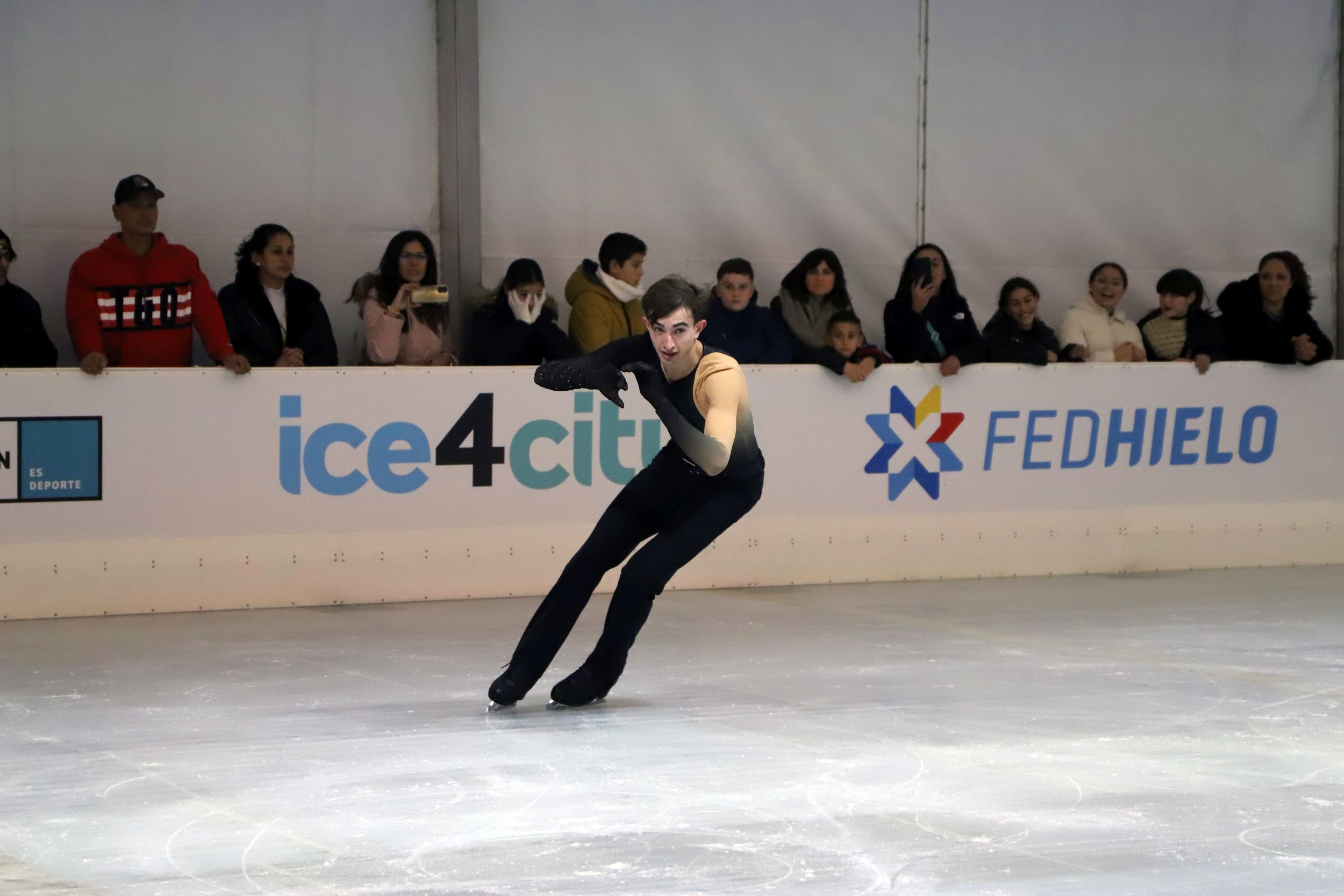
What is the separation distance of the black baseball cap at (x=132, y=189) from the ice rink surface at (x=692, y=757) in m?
2.05

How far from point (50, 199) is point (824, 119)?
457 cm

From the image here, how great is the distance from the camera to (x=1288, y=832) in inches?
149

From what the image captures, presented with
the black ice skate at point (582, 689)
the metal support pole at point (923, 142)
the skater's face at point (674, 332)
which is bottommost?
the black ice skate at point (582, 689)

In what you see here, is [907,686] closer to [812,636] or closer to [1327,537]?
[812,636]

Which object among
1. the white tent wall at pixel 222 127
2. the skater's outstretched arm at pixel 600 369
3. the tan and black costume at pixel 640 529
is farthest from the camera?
the white tent wall at pixel 222 127

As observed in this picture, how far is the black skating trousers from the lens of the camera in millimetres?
5066

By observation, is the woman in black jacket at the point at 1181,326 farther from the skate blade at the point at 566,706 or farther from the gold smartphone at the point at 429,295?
the skate blade at the point at 566,706

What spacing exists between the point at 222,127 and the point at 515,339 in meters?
2.06

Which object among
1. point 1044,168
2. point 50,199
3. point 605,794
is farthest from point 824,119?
point 605,794

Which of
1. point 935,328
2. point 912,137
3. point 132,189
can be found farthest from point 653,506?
point 912,137

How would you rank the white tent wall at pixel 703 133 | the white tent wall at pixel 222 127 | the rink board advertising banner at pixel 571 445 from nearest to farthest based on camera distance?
the rink board advertising banner at pixel 571 445 → the white tent wall at pixel 222 127 → the white tent wall at pixel 703 133

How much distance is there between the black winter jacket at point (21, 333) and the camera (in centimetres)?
738

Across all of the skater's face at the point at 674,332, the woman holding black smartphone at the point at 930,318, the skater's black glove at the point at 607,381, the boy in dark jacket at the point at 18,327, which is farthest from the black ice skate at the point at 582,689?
the woman holding black smartphone at the point at 930,318

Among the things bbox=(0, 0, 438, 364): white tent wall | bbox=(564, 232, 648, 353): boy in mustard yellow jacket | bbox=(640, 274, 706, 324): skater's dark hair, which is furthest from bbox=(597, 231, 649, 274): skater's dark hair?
bbox=(640, 274, 706, 324): skater's dark hair
